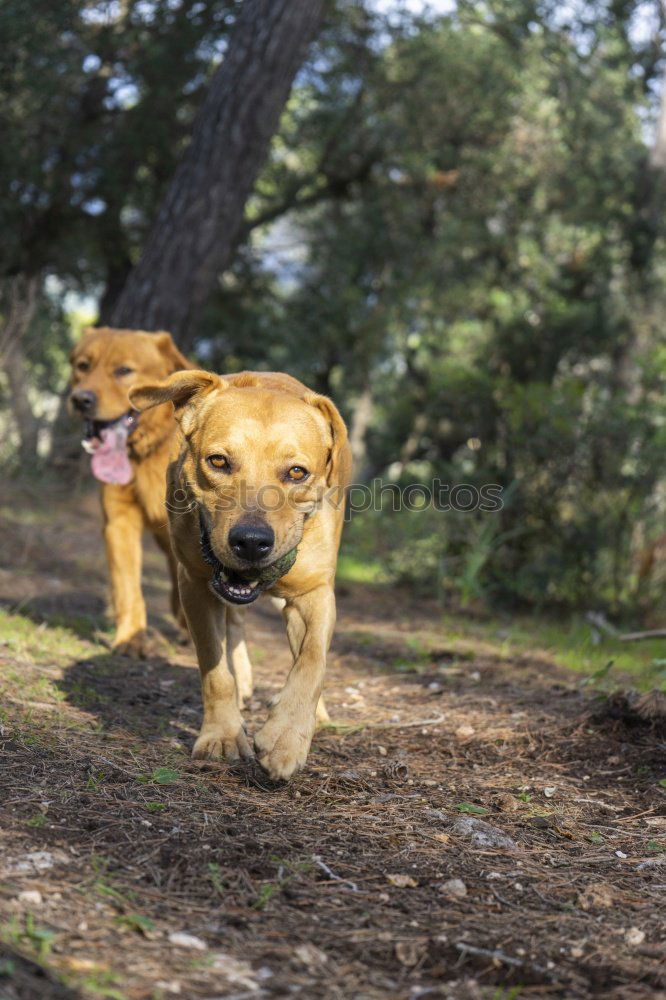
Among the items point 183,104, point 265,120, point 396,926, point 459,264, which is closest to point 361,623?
point 265,120

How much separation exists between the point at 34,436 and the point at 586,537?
16.3 ft

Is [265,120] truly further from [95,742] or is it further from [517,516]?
[95,742]

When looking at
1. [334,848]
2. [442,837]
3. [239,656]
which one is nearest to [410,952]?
[334,848]

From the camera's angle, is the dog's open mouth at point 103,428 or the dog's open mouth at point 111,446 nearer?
the dog's open mouth at point 111,446

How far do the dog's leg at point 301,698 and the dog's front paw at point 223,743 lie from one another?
1.05 feet

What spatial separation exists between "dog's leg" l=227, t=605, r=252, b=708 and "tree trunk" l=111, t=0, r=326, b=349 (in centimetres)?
491

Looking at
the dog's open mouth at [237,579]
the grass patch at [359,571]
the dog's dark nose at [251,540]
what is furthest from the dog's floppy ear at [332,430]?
the grass patch at [359,571]

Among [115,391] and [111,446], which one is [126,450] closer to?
[111,446]

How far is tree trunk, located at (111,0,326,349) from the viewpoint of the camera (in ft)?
30.4

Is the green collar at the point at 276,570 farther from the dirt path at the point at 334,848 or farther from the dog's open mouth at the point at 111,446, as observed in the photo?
the dog's open mouth at the point at 111,446

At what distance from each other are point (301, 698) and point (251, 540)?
2.08ft

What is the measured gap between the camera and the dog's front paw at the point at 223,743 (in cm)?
400

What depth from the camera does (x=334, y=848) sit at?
318 cm

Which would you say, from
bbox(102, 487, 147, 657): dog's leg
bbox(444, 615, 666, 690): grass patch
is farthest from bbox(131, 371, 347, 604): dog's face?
bbox(444, 615, 666, 690): grass patch
